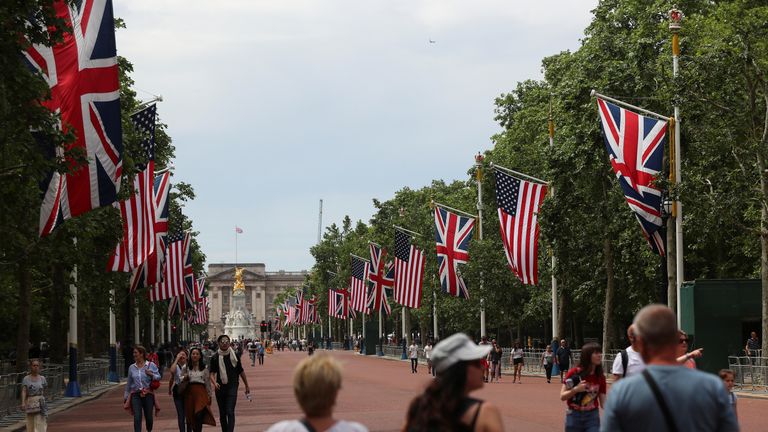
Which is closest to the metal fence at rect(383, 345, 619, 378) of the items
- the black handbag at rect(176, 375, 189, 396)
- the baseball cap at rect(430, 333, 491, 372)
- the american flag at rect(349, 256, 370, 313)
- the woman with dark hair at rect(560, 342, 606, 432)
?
the american flag at rect(349, 256, 370, 313)

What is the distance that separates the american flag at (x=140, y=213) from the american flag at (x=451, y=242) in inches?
758

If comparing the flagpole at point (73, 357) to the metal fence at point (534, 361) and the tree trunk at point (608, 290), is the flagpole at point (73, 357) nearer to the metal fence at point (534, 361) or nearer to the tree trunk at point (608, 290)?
the metal fence at point (534, 361)

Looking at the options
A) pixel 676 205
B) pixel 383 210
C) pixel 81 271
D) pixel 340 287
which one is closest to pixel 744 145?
pixel 676 205

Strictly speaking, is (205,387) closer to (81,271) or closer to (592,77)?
(81,271)

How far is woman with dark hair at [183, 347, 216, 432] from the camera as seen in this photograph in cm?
2022

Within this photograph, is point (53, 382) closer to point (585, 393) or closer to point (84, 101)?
point (84, 101)

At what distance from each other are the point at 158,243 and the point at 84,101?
2142cm

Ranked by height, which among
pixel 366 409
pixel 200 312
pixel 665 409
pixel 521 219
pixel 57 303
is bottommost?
pixel 366 409

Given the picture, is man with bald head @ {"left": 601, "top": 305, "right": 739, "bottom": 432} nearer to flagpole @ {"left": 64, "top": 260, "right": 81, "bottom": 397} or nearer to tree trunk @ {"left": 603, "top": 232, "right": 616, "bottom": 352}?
flagpole @ {"left": 64, "top": 260, "right": 81, "bottom": 397}

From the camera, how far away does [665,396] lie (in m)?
6.34

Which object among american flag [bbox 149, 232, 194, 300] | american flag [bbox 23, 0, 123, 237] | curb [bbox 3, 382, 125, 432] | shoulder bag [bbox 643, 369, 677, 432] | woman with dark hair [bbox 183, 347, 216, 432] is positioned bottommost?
curb [bbox 3, 382, 125, 432]

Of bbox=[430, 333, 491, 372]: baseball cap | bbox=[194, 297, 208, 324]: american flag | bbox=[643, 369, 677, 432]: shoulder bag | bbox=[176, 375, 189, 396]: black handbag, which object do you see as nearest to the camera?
bbox=[643, 369, 677, 432]: shoulder bag

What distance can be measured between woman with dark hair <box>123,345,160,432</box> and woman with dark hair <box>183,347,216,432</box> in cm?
77

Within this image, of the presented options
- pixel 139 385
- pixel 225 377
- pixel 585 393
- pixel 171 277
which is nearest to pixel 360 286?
pixel 171 277
